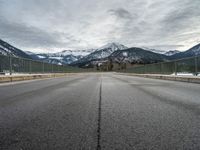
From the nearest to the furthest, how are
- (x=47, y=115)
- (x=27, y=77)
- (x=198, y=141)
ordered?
(x=198, y=141) < (x=47, y=115) < (x=27, y=77)

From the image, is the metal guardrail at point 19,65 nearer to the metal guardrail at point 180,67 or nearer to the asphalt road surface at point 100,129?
the asphalt road surface at point 100,129

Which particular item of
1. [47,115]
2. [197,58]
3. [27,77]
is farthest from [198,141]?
[27,77]

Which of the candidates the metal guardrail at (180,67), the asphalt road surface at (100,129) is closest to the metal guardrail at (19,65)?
the asphalt road surface at (100,129)

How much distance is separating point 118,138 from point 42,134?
1072 millimetres

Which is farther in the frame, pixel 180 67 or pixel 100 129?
pixel 180 67

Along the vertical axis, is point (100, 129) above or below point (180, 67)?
below

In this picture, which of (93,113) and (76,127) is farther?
(93,113)

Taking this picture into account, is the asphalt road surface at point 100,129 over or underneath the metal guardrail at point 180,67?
underneath

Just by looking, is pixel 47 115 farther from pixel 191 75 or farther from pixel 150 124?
pixel 191 75

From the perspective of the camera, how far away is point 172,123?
3.81 m

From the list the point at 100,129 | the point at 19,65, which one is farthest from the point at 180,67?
the point at 100,129

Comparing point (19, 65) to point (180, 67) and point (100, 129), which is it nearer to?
point (180, 67)

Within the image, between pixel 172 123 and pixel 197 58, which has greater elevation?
pixel 197 58

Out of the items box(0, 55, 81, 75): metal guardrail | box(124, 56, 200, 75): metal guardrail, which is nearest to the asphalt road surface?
box(124, 56, 200, 75): metal guardrail
